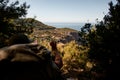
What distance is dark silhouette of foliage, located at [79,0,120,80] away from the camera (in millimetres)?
20031

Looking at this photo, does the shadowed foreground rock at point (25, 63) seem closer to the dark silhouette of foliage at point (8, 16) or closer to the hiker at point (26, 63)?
the hiker at point (26, 63)

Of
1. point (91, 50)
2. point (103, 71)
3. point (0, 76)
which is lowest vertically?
point (103, 71)

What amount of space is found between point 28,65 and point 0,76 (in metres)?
0.63

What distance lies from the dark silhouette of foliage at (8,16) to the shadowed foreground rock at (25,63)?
1931 cm

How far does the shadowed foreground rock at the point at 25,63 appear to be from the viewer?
16.5 feet

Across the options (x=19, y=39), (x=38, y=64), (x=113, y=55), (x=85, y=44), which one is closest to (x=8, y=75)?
(x=38, y=64)

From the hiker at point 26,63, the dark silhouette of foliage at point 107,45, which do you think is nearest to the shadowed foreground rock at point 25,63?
the hiker at point 26,63

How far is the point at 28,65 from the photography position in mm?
5199

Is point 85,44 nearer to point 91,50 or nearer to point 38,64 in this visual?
point 91,50

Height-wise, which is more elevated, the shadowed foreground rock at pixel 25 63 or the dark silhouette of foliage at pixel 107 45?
the shadowed foreground rock at pixel 25 63

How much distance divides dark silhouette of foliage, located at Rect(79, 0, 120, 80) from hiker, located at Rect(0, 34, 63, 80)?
14.7 m

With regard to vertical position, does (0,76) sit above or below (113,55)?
above

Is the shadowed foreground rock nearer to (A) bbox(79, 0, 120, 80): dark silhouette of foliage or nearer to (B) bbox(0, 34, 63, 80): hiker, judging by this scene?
(B) bbox(0, 34, 63, 80): hiker

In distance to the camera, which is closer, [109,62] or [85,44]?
[109,62]
